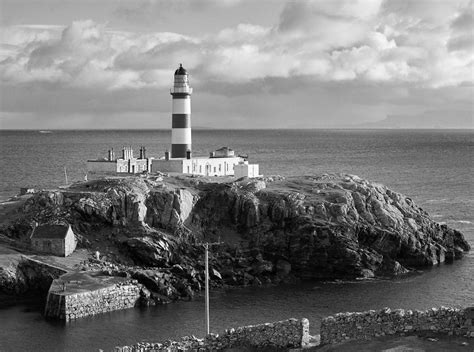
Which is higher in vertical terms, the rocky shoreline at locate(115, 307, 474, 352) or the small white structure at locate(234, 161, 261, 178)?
the small white structure at locate(234, 161, 261, 178)

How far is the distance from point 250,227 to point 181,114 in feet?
83.8

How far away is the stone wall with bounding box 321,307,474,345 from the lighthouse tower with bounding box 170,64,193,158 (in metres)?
68.1

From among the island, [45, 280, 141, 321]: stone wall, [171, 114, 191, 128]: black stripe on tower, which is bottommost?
[45, 280, 141, 321]: stone wall

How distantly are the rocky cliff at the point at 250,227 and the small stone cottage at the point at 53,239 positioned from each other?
7.87 feet

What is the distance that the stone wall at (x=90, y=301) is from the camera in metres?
58.3

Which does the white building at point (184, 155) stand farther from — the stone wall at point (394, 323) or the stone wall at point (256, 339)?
the stone wall at point (394, 323)

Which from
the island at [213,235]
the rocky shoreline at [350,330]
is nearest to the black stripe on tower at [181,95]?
the island at [213,235]

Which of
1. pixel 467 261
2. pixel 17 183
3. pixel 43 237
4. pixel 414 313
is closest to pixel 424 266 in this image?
pixel 467 261

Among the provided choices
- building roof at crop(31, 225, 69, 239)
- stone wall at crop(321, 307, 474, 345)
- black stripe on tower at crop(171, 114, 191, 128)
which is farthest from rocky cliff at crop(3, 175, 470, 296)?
stone wall at crop(321, 307, 474, 345)

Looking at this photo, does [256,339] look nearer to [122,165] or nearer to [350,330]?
[350,330]

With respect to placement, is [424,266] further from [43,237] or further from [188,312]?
[43,237]

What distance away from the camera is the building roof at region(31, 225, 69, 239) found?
231 feet

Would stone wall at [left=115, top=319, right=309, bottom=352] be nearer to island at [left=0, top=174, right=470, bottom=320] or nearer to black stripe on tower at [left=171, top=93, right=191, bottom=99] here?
island at [left=0, top=174, right=470, bottom=320]

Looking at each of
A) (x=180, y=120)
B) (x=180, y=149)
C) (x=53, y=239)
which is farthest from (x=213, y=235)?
(x=180, y=120)
